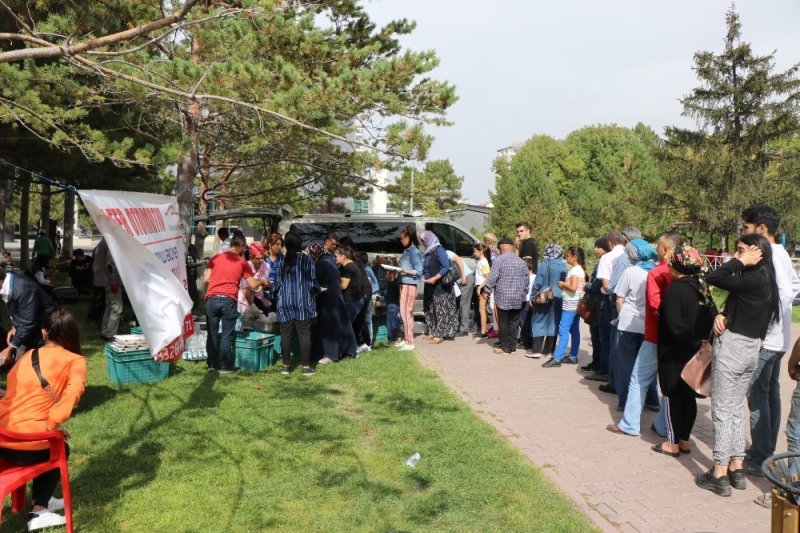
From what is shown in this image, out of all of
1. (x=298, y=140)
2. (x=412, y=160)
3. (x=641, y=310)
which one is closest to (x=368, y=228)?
(x=298, y=140)

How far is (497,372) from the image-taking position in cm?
876

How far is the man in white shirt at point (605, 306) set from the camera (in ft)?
25.5

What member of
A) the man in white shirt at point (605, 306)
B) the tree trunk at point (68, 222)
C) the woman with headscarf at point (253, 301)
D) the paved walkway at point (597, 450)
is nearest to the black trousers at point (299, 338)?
the woman with headscarf at point (253, 301)

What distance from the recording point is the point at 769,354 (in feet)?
15.7

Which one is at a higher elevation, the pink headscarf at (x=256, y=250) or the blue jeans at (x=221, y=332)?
the pink headscarf at (x=256, y=250)

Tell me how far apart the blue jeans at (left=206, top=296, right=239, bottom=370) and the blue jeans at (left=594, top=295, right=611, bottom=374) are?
4435mm

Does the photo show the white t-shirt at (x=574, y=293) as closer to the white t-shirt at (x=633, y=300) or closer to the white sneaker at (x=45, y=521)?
the white t-shirt at (x=633, y=300)

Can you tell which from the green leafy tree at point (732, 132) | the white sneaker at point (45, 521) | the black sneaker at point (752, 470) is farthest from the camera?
the green leafy tree at point (732, 132)

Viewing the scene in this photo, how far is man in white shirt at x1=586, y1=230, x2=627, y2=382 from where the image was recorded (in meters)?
7.76

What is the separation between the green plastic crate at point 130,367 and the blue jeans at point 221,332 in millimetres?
811

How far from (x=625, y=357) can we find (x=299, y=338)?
12.9 feet

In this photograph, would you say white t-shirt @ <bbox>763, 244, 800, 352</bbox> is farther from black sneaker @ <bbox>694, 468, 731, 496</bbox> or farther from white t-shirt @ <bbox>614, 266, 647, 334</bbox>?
white t-shirt @ <bbox>614, 266, 647, 334</bbox>

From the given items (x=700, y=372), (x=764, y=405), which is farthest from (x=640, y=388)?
(x=764, y=405)

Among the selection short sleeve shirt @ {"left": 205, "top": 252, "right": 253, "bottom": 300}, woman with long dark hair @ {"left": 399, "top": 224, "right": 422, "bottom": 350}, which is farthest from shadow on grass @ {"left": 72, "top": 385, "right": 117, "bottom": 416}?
woman with long dark hair @ {"left": 399, "top": 224, "right": 422, "bottom": 350}
